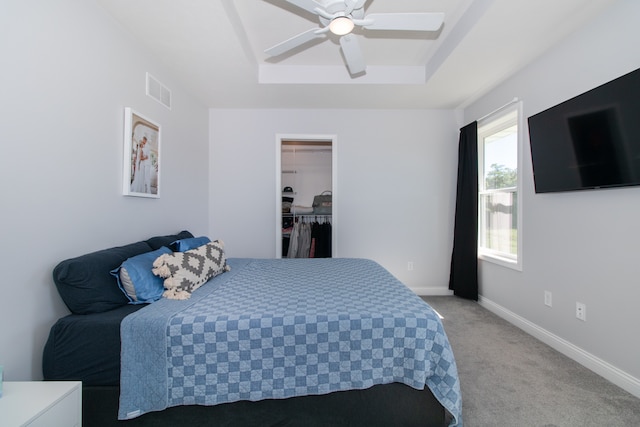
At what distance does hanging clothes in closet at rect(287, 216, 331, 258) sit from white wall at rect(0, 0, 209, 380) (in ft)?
6.86

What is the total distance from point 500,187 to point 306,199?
9.30 ft

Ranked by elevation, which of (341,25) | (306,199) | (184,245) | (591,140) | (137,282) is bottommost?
(137,282)

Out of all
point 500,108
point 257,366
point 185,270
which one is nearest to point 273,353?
point 257,366

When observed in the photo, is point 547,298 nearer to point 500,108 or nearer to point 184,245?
point 500,108

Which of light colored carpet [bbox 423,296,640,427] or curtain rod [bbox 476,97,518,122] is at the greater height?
curtain rod [bbox 476,97,518,122]

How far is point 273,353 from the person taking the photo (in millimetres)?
1203

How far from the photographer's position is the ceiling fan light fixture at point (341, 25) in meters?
1.62

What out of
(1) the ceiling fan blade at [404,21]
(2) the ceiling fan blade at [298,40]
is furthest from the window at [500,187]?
(2) the ceiling fan blade at [298,40]

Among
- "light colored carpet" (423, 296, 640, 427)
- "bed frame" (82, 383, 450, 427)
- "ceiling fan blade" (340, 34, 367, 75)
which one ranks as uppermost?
"ceiling fan blade" (340, 34, 367, 75)

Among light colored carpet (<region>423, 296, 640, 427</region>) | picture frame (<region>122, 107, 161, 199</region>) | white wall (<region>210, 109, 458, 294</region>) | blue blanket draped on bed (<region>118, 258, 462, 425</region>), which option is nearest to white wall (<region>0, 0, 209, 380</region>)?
picture frame (<region>122, 107, 161, 199</region>)

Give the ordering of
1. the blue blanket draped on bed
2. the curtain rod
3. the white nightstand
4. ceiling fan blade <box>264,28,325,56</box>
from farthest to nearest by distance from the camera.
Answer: the curtain rod < ceiling fan blade <box>264,28,325,56</box> < the blue blanket draped on bed < the white nightstand

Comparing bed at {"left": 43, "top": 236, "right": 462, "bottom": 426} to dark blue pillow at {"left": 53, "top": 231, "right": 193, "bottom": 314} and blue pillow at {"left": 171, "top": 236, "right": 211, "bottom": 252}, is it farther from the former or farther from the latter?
blue pillow at {"left": 171, "top": 236, "right": 211, "bottom": 252}

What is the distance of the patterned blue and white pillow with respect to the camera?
1.51 m

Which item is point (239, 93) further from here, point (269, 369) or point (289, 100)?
point (269, 369)
